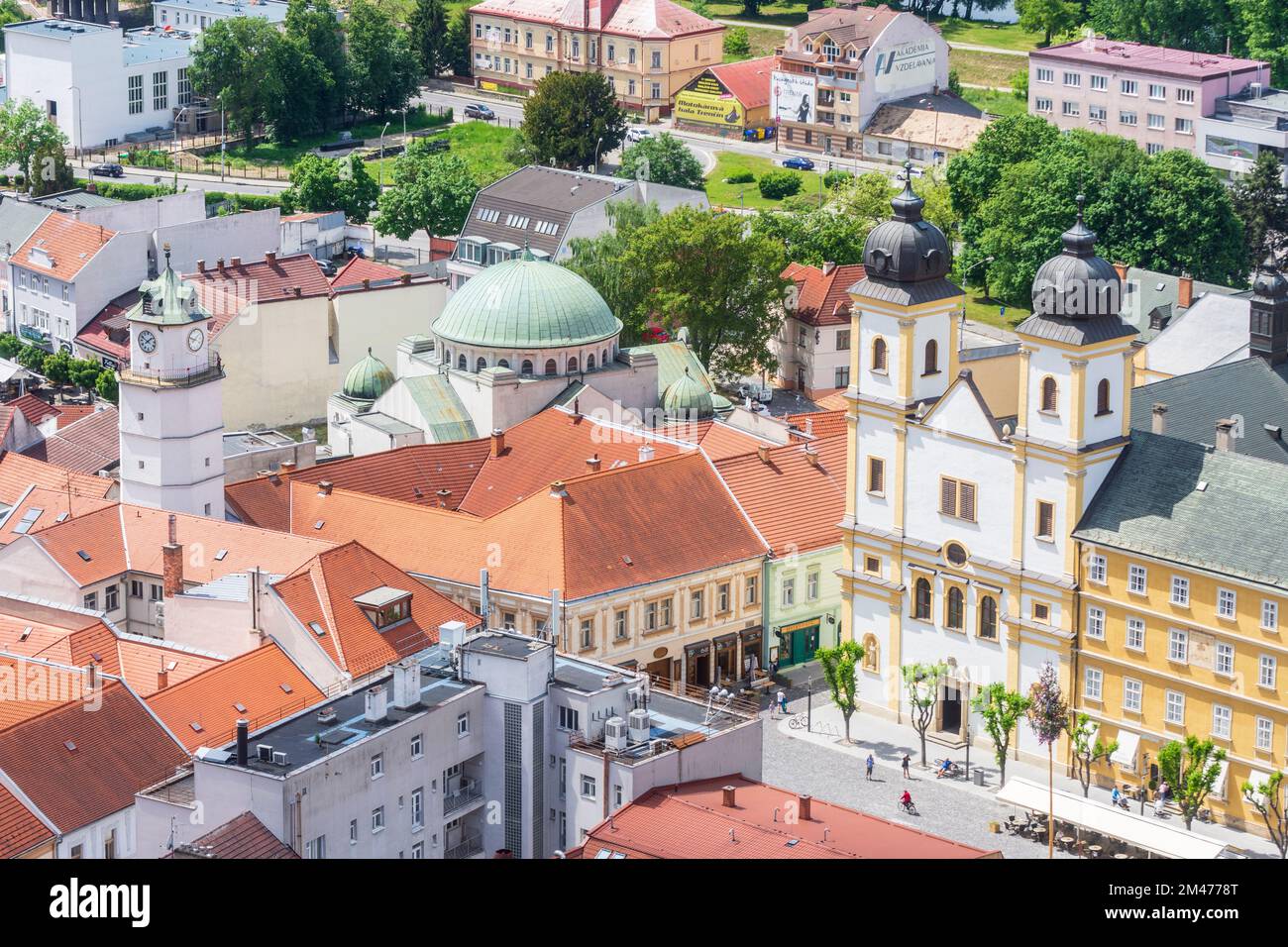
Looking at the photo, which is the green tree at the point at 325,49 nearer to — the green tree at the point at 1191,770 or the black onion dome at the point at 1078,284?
the black onion dome at the point at 1078,284

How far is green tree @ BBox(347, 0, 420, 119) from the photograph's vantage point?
18912 centimetres

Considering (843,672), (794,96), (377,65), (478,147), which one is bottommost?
(843,672)

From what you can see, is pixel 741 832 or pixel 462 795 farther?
pixel 462 795

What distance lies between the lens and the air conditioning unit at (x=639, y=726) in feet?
201

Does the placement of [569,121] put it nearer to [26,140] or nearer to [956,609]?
[26,140]

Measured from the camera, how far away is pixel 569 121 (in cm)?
17025

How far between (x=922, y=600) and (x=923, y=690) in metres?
3.65

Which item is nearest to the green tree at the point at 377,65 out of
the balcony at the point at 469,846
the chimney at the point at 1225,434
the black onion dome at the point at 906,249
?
the black onion dome at the point at 906,249

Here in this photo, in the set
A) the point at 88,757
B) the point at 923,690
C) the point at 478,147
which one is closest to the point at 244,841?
the point at 88,757

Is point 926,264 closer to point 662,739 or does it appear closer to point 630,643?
point 630,643

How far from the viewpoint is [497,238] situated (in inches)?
5655

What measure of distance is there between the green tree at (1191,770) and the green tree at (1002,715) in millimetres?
4777
